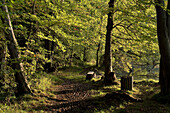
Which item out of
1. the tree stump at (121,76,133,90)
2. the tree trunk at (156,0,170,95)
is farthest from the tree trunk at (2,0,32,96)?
the tree trunk at (156,0,170,95)

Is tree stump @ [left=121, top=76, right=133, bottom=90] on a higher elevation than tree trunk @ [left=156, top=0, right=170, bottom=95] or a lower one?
lower

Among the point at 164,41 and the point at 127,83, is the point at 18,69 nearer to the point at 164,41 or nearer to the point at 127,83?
the point at 127,83

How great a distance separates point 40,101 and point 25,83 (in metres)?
1.36

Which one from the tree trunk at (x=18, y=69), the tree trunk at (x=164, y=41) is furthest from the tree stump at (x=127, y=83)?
the tree trunk at (x=18, y=69)

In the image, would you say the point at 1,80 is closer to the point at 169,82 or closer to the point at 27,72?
the point at 27,72

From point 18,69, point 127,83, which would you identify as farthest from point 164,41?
point 18,69

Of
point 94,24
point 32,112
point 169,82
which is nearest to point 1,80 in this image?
point 32,112

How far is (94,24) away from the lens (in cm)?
1548

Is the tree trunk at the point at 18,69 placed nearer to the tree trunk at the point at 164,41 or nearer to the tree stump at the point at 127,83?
the tree stump at the point at 127,83

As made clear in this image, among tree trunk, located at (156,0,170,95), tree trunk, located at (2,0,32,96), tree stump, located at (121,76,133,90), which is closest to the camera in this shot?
tree trunk, located at (156,0,170,95)

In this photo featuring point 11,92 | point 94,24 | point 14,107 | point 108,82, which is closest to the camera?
point 14,107

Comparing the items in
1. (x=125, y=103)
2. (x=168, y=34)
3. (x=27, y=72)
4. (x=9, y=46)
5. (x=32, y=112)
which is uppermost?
(x=168, y=34)

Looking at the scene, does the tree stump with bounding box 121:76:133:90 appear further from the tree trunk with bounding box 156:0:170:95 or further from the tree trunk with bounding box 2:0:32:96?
the tree trunk with bounding box 2:0:32:96

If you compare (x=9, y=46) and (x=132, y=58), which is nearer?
(x=9, y=46)
